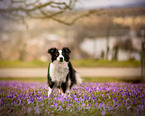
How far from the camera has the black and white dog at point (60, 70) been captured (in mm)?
4073

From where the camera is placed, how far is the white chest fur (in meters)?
4.17

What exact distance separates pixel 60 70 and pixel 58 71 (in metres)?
0.06

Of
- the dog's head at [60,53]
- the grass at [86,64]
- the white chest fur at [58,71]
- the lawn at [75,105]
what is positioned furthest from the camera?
the grass at [86,64]

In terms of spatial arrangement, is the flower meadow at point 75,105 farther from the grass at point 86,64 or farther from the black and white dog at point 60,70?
the grass at point 86,64

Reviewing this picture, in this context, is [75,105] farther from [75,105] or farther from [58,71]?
[58,71]

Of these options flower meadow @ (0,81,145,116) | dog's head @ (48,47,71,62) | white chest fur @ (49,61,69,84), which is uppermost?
dog's head @ (48,47,71,62)

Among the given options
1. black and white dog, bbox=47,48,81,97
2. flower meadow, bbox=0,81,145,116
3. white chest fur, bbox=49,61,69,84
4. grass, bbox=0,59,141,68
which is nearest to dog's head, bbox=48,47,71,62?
black and white dog, bbox=47,48,81,97

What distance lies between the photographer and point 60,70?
4211 mm

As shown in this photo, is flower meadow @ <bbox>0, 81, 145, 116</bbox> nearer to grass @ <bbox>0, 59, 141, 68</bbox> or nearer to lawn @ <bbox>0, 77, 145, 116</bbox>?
lawn @ <bbox>0, 77, 145, 116</bbox>

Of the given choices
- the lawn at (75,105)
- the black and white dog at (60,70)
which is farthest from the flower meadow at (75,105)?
the black and white dog at (60,70)

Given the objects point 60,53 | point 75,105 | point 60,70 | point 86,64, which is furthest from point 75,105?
point 86,64

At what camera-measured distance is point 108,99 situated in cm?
432

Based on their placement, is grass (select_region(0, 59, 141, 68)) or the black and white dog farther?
grass (select_region(0, 59, 141, 68))

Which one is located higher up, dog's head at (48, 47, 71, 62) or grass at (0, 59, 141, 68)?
dog's head at (48, 47, 71, 62)
